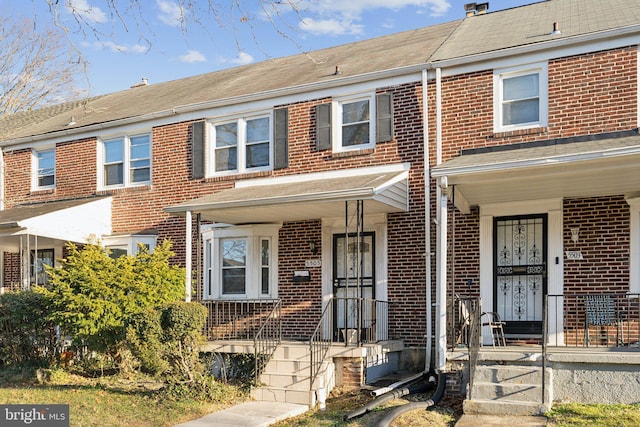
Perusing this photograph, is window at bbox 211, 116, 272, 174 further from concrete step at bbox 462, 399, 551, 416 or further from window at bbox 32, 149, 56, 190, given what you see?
concrete step at bbox 462, 399, 551, 416

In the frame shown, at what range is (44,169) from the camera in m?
17.1

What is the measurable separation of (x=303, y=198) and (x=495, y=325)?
3.67m

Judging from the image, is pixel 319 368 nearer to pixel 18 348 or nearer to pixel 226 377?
pixel 226 377

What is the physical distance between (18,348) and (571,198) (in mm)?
10109

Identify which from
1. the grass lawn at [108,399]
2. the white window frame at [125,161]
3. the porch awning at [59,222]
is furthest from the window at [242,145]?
the grass lawn at [108,399]

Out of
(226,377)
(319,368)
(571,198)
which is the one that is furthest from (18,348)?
(571,198)

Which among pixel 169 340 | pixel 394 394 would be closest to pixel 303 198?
pixel 169 340

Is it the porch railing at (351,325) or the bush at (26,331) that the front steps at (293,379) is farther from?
the bush at (26,331)

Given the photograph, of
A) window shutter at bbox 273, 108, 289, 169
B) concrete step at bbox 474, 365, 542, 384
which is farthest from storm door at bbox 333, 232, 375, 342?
concrete step at bbox 474, 365, 542, 384

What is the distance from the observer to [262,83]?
14.8 m

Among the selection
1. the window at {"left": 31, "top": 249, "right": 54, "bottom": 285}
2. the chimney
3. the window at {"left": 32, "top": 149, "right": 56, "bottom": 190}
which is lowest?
the window at {"left": 31, "top": 249, "right": 54, "bottom": 285}

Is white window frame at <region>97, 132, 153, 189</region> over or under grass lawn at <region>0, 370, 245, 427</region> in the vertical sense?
over

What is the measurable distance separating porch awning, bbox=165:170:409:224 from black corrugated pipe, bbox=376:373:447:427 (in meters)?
2.90

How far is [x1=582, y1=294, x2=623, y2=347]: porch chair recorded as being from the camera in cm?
1044
